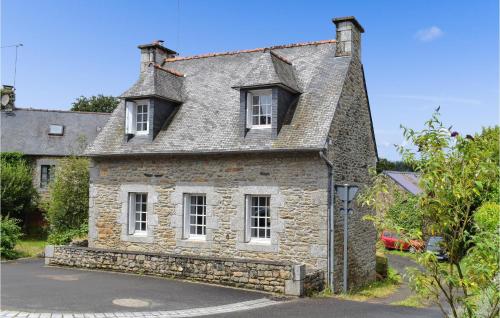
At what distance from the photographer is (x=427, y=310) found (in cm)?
1114

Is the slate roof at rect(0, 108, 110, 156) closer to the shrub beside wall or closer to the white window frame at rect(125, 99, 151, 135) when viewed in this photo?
the shrub beside wall

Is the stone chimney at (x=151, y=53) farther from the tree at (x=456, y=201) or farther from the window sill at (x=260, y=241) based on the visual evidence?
the tree at (x=456, y=201)

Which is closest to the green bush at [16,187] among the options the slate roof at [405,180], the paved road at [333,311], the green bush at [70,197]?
the green bush at [70,197]

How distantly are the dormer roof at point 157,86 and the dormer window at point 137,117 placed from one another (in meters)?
0.44

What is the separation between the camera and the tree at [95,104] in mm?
48750

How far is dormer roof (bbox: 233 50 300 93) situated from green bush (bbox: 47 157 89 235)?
12.1 m

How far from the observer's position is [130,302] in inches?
407

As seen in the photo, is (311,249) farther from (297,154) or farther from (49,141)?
(49,141)

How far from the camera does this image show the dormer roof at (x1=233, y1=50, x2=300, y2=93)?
45.3 ft

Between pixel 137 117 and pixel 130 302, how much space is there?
25.4ft

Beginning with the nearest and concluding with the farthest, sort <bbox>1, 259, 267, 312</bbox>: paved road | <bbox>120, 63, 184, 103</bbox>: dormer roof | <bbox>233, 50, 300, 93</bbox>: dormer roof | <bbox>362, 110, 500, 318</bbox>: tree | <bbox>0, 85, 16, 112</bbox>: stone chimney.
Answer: <bbox>362, 110, 500, 318</bbox>: tree → <bbox>1, 259, 267, 312</bbox>: paved road → <bbox>233, 50, 300, 93</bbox>: dormer roof → <bbox>120, 63, 184, 103</bbox>: dormer roof → <bbox>0, 85, 16, 112</bbox>: stone chimney

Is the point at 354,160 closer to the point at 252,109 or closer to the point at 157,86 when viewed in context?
the point at 252,109

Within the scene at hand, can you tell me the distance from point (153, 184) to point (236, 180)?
2998 mm

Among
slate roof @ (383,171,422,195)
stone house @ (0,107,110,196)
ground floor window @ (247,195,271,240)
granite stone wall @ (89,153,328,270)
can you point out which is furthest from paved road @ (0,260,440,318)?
slate roof @ (383,171,422,195)
